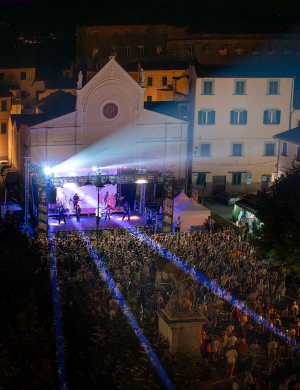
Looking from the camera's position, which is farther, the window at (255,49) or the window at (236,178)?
the window at (255,49)

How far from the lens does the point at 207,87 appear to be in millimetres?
44844

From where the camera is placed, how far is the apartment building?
147 ft

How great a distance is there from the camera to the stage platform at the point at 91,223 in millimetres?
32688

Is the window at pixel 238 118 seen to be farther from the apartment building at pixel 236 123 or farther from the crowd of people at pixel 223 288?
the crowd of people at pixel 223 288

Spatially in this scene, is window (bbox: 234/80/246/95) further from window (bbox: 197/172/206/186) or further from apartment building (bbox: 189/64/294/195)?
window (bbox: 197/172/206/186)

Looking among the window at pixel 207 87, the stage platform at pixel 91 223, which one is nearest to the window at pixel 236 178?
the window at pixel 207 87

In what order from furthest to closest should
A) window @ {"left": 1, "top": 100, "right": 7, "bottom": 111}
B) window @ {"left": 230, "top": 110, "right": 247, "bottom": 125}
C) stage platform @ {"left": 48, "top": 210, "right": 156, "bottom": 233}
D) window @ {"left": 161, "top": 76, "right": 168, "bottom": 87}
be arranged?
window @ {"left": 1, "top": 100, "right": 7, "bottom": 111}
window @ {"left": 161, "top": 76, "right": 168, "bottom": 87}
window @ {"left": 230, "top": 110, "right": 247, "bottom": 125}
stage platform @ {"left": 48, "top": 210, "right": 156, "bottom": 233}

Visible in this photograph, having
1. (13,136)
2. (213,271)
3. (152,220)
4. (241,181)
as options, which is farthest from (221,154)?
(213,271)

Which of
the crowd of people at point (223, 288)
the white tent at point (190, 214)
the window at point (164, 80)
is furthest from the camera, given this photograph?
the window at point (164, 80)

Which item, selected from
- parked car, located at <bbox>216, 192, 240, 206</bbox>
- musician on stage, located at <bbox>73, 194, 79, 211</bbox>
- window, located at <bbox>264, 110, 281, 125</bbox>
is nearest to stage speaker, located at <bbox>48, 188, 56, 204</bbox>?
musician on stage, located at <bbox>73, 194, 79, 211</bbox>

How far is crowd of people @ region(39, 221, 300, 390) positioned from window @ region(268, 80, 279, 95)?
17.4 meters

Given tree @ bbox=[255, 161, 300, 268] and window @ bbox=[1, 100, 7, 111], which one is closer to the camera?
tree @ bbox=[255, 161, 300, 268]

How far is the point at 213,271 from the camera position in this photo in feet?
77.1

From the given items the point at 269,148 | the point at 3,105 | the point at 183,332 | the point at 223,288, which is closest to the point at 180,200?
the point at 223,288
